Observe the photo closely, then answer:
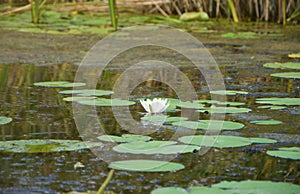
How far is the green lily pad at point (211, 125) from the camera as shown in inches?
91.7

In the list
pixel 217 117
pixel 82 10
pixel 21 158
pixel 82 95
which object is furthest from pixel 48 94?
pixel 82 10

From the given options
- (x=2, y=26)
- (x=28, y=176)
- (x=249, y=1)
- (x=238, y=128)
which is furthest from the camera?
(x=249, y=1)

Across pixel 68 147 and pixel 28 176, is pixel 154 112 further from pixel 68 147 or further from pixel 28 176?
pixel 28 176

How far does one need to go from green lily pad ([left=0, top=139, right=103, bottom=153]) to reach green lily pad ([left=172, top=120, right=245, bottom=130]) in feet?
1.31

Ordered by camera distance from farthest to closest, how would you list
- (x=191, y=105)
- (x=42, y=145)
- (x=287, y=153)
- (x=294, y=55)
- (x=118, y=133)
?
(x=294, y=55) < (x=191, y=105) < (x=118, y=133) < (x=42, y=145) < (x=287, y=153)

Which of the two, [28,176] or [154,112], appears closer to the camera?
[28,176]

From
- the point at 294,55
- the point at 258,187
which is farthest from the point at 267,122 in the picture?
the point at 294,55

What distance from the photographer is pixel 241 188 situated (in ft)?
5.30

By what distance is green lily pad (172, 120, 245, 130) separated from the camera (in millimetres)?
2330

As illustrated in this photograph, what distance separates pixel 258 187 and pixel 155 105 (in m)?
1.00

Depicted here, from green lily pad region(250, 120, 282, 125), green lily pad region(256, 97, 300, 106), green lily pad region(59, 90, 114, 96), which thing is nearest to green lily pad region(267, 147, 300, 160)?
green lily pad region(250, 120, 282, 125)

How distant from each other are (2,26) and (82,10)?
1.59 m

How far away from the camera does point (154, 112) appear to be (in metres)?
2.63

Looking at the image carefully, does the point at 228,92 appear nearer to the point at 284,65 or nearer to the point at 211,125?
the point at 211,125
